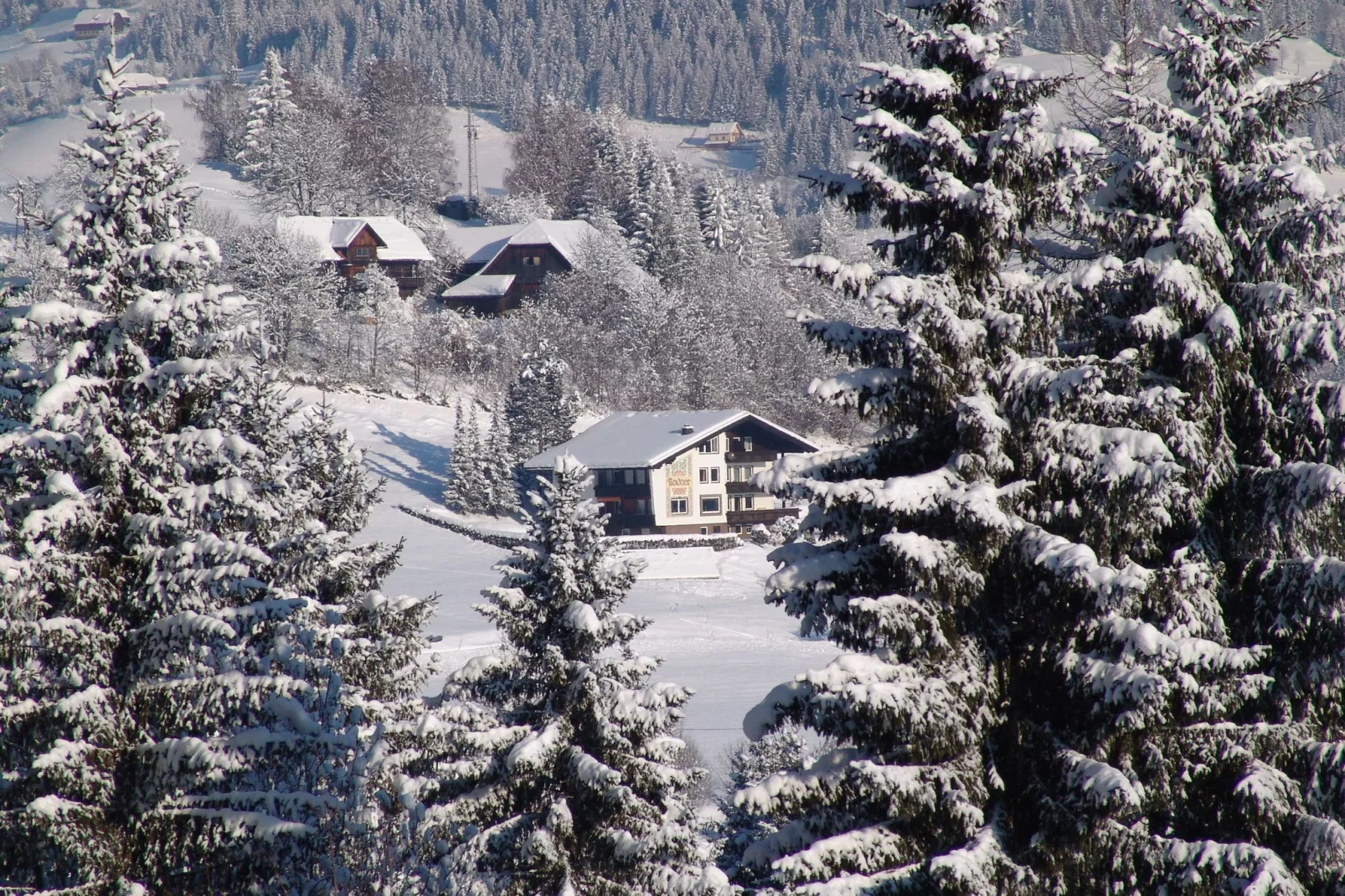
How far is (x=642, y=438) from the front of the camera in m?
68.9

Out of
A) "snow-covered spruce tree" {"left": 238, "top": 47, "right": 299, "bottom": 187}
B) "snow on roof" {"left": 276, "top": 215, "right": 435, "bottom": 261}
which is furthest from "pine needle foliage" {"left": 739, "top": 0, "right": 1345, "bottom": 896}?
"snow-covered spruce tree" {"left": 238, "top": 47, "right": 299, "bottom": 187}

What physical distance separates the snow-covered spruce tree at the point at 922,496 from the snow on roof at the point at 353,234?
8622cm

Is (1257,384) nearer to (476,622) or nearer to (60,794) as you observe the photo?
(60,794)

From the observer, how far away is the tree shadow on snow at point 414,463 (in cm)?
6806

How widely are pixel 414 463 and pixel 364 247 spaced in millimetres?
31694

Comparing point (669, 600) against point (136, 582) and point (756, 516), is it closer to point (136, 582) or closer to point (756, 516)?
point (756, 516)

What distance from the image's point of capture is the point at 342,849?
16453 millimetres

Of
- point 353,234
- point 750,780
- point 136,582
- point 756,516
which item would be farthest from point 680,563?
point 353,234

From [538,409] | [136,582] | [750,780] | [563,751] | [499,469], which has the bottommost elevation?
[499,469]

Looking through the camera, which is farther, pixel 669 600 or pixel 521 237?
pixel 521 237

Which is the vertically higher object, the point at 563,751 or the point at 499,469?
the point at 563,751

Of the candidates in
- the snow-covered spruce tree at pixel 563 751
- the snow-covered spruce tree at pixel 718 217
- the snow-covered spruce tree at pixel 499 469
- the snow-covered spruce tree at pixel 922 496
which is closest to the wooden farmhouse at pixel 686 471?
the snow-covered spruce tree at pixel 499 469

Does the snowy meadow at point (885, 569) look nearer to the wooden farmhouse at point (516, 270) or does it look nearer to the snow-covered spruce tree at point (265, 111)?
the wooden farmhouse at point (516, 270)

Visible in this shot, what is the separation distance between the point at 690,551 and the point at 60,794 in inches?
1876
